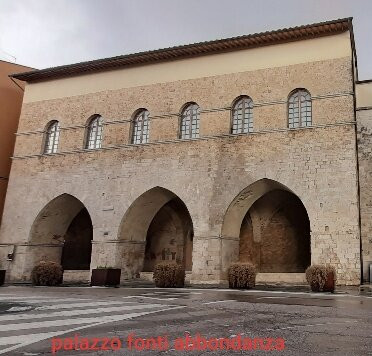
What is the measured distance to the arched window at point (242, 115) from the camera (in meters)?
16.4

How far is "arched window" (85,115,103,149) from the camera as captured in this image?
750 inches

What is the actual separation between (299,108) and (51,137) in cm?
1155

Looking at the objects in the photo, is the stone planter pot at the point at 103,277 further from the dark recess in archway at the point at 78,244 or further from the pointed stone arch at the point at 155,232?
the dark recess in archway at the point at 78,244

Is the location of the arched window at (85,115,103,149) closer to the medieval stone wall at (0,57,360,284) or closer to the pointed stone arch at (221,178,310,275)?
the medieval stone wall at (0,57,360,284)

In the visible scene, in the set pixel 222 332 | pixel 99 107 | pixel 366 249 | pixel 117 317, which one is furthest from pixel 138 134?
pixel 222 332

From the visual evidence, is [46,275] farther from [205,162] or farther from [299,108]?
[299,108]

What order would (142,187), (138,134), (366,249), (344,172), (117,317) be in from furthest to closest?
(138,134)
(142,187)
(366,249)
(344,172)
(117,317)

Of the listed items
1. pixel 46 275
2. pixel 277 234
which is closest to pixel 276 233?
pixel 277 234

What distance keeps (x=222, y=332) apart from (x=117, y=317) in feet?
5.47

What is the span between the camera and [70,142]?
19.3 metres

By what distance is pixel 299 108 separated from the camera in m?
15.6

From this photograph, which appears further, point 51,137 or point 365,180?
point 51,137

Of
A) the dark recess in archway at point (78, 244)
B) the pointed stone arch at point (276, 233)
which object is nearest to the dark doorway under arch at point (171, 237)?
the pointed stone arch at point (276, 233)

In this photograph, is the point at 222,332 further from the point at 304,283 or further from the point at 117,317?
the point at 304,283
